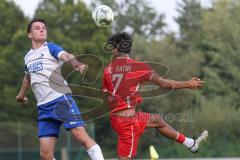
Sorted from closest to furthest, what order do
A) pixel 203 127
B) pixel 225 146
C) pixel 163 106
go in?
pixel 225 146, pixel 203 127, pixel 163 106

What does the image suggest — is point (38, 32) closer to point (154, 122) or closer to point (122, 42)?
point (122, 42)

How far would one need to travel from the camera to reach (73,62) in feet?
27.7

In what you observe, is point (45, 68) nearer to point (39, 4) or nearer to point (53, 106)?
point (53, 106)

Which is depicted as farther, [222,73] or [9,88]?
[222,73]

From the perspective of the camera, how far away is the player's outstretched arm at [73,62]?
823 centimetres

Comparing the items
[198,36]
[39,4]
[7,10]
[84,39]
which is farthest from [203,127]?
[39,4]

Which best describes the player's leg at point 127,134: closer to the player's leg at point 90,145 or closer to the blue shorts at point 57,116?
the blue shorts at point 57,116

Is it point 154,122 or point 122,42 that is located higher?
point 122,42

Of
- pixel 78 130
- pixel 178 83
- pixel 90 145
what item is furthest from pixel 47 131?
pixel 178 83

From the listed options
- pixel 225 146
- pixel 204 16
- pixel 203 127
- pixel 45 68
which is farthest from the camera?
pixel 204 16

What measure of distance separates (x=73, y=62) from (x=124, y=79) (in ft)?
6.38

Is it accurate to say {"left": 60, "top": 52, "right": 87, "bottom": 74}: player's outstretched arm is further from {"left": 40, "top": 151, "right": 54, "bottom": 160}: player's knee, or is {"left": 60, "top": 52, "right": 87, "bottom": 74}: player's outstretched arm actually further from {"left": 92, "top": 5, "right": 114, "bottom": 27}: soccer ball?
{"left": 92, "top": 5, "right": 114, "bottom": 27}: soccer ball

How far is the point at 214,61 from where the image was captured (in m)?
52.2

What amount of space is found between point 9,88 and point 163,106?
9.86 meters
